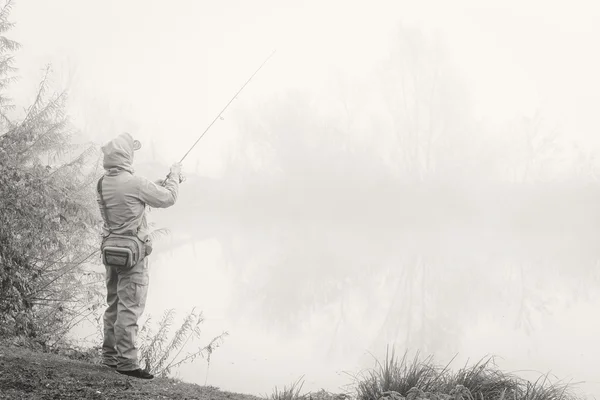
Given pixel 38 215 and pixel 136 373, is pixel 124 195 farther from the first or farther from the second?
pixel 38 215

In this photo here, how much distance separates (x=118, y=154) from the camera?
4.18 metres

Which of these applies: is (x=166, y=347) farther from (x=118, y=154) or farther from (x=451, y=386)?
(x=451, y=386)

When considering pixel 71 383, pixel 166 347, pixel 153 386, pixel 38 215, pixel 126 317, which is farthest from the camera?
pixel 166 347

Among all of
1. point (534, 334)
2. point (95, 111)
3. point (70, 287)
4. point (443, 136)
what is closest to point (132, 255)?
point (70, 287)

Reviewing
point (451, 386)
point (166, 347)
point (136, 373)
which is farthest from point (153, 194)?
point (166, 347)

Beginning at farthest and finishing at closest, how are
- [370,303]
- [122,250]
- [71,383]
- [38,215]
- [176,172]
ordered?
[370,303] → [38,215] → [176,172] → [122,250] → [71,383]

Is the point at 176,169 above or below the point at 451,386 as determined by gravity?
above

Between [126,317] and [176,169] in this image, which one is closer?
[126,317]

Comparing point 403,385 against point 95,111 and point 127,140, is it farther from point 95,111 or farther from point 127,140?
point 95,111

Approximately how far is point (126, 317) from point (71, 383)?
66 cm

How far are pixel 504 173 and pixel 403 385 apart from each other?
34.0 metres

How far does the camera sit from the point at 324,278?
15555 mm

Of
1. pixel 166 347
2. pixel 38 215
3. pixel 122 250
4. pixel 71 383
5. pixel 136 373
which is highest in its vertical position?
pixel 38 215

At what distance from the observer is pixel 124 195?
4.11 m
